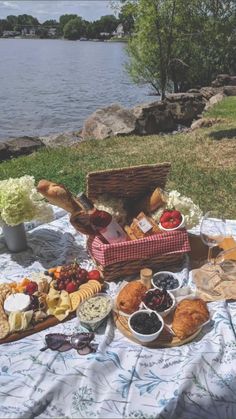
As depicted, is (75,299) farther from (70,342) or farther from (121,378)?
(121,378)

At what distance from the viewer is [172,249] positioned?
9.50 feet

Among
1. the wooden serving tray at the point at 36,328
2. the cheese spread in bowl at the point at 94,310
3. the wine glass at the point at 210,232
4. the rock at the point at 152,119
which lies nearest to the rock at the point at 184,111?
the rock at the point at 152,119

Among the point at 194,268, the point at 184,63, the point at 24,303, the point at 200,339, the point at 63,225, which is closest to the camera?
the point at 200,339

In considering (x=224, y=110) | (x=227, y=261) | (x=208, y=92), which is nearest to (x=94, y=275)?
(x=227, y=261)

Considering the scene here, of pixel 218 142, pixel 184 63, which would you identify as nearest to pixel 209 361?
pixel 218 142

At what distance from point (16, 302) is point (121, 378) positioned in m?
0.78

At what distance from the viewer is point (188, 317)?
2.32 m

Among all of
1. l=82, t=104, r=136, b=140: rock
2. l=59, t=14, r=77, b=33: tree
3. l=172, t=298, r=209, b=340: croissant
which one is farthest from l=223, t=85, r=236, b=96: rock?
l=59, t=14, r=77, b=33: tree

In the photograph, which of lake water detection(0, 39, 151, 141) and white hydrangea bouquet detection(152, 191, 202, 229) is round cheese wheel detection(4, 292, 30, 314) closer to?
white hydrangea bouquet detection(152, 191, 202, 229)

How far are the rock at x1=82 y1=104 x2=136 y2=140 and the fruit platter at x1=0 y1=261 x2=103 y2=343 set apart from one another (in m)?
8.38

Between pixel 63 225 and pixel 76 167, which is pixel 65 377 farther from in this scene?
pixel 76 167

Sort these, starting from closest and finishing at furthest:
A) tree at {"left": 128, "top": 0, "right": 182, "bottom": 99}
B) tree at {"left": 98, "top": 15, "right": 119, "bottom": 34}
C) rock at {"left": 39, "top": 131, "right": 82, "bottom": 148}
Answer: rock at {"left": 39, "top": 131, "right": 82, "bottom": 148}
tree at {"left": 128, "top": 0, "right": 182, "bottom": 99}
tree at {"left": 98, "top": 15, "right": 119, "bottom": 34}

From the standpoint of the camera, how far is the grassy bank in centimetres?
639

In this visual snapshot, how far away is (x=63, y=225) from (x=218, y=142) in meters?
6.09
